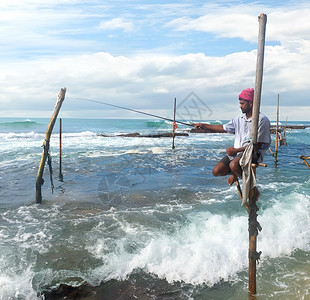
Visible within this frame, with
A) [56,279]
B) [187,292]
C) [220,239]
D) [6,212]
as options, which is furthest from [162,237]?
[6,212]

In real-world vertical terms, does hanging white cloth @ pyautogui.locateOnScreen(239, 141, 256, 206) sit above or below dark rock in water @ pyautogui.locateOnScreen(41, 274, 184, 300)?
above

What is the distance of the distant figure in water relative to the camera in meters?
4.35

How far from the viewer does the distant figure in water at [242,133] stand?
4.35 meters

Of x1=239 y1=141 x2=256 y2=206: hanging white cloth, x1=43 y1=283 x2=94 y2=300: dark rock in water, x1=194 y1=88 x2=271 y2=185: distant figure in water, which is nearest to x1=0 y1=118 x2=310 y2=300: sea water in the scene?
x1=43 y1=283 x2=94 y2=300: dark rock in water

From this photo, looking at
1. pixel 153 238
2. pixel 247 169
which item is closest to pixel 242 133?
pixel 247 169

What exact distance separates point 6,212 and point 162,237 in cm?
474

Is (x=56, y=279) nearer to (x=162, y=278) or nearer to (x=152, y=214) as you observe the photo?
(x=162, y=278)

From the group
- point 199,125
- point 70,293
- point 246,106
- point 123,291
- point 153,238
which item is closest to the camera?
point 246,106

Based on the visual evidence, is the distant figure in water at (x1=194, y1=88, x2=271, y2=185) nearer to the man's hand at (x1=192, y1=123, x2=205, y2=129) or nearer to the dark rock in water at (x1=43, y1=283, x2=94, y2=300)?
the man's hand at (x1=192, y1=123, x2=205, y2=129)

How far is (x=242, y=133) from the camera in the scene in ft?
15.0

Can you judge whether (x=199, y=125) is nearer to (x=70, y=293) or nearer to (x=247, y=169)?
(x=247, y=169)

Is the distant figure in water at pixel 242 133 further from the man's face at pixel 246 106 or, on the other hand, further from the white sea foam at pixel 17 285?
the white sea foam at pixel 17 285

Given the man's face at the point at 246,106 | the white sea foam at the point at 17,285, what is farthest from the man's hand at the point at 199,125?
the white sea foam at the point at 17,285

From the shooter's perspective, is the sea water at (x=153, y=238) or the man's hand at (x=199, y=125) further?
the sea water at (x=153, y=238)
